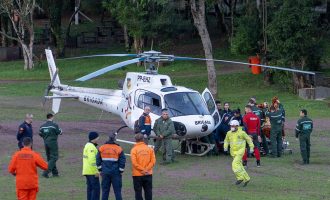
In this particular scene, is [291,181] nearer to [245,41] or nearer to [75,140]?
[75,140]

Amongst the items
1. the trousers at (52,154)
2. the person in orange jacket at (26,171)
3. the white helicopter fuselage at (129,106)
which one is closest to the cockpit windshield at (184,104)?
the white helicopter fuselage at (129,106)

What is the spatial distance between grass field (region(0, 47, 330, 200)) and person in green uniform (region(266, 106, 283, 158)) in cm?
41

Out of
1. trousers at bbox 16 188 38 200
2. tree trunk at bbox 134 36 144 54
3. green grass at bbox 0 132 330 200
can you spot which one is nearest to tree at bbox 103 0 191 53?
tree trunk at bbox 134 36 144 54

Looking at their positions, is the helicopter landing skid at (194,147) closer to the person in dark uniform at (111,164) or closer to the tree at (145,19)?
the person in dark uniform at (111,164)

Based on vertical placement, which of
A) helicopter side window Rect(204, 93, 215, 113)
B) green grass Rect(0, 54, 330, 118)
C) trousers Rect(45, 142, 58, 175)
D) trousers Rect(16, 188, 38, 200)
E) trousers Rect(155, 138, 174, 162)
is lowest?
green grass Rect(0, 54, 330, 118)

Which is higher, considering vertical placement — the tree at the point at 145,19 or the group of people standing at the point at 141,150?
the tree at the point at 145,19

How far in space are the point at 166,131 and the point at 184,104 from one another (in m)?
1.47

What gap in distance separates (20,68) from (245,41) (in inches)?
702

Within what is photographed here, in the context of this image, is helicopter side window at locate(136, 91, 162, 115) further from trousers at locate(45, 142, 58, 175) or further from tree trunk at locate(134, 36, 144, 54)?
tree trunk at locate(134, 36, 144, 54)

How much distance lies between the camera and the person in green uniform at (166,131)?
74.5ft

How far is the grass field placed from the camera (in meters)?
18.3

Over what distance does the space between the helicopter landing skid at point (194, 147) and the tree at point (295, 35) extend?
17.4m

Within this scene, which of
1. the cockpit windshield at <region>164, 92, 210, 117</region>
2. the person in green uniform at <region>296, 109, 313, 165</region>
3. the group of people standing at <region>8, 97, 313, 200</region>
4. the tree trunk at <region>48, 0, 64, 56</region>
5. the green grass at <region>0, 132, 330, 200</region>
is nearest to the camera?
the group of people standing at <region>8, 97, 313, 200</region>

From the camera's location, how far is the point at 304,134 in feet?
73.2
